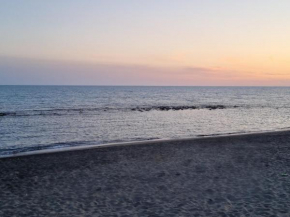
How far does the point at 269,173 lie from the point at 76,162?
904 cm

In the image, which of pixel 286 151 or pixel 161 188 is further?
pixel 286 151

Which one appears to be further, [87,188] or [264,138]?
[264,138]

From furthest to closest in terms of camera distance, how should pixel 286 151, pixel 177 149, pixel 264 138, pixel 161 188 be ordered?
1. pixel 264 138
2. pixel 177 149
3. pixel 286 151
4. pixel 161 188

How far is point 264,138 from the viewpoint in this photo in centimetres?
2198

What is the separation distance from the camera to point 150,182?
450 inches

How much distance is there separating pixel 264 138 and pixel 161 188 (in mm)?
14005

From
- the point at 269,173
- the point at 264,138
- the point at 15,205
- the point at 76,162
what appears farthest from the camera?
the point at 264,138

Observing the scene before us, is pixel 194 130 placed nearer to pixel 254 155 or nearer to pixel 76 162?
pixel 254 155

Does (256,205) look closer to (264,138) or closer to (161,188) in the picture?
(161,188)

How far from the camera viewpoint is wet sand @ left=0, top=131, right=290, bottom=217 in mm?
8812

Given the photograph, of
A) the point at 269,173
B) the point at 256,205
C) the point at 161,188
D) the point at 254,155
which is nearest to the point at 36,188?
the point at 161,188

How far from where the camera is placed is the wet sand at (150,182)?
8812 millimetres

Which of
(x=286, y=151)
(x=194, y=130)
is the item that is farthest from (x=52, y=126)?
(x=286, y=151)

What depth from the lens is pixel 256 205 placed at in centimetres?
891
